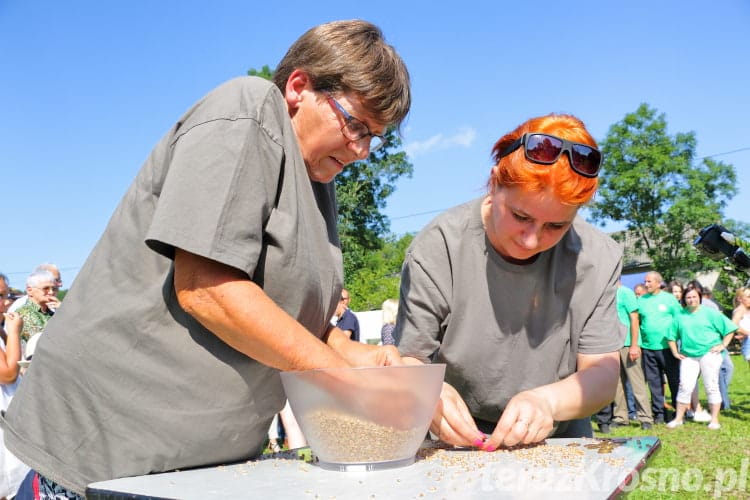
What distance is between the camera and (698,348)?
7.80 meters

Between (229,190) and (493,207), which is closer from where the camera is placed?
(229,190)

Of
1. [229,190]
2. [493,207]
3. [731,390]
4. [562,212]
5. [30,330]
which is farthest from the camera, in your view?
[731,390]

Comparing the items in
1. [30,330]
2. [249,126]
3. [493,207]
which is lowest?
[30,330]

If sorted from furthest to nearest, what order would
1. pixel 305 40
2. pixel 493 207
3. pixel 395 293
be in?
pixel 395 293 → pixel 493 207 → pixel 305 40

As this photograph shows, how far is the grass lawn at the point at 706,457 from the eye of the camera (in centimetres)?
466

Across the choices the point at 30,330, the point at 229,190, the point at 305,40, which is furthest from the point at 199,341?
the point at 30,330

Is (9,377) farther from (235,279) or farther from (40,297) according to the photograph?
(235,279)

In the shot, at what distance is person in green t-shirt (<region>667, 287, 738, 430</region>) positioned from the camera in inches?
300

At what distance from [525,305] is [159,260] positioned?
1025 millimetres

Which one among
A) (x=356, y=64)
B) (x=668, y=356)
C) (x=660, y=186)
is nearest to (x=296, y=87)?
(x=356, y=64)

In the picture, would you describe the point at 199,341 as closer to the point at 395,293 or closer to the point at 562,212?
the point at 562,212

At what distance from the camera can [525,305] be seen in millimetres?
1836

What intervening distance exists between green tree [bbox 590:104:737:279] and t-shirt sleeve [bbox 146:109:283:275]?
32.9 metres

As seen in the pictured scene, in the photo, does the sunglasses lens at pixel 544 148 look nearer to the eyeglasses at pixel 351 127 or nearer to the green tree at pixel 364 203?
the eyeglasses at pixel 351 127
